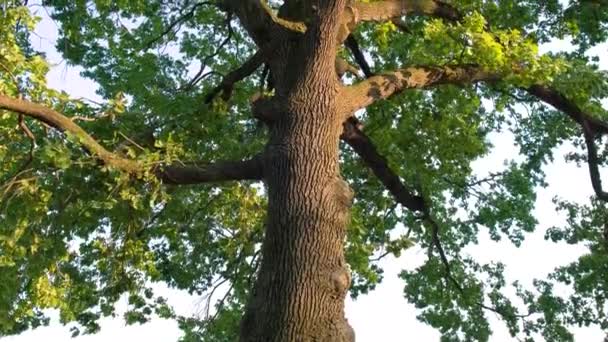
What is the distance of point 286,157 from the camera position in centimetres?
669

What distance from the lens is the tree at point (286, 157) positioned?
6.26m

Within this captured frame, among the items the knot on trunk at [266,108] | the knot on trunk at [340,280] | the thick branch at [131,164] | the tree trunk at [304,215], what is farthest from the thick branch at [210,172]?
→ the knot on trunk at [340,280]

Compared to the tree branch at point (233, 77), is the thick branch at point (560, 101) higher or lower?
lower

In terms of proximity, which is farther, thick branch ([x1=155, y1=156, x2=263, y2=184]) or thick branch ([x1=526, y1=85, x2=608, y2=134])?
thick branch ([x1=526, y1=85, x2=608, y2=134])

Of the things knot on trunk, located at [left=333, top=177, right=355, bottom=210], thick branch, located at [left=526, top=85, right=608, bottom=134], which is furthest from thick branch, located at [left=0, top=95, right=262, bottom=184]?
thick branch, located at [left=526, top=85, right=608, bottom=134]

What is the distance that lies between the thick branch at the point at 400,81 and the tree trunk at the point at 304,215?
0.89 feet

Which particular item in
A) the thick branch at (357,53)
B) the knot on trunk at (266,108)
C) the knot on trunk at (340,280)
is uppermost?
the thick branch at (357,53)

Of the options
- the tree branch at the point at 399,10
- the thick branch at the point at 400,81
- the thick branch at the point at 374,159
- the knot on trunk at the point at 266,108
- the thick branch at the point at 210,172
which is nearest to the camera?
the thick branch at the point at 210,172

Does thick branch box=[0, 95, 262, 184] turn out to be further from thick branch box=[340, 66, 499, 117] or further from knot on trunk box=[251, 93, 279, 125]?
thick branch box=[340, 66, 499, 117]

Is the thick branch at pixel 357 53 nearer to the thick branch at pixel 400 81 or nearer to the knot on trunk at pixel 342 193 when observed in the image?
the thick branch at pixel 400 81

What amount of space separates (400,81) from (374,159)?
5.38ft

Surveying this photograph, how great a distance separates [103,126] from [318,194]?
3.16 metres

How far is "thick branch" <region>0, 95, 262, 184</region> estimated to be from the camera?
19.2 feet

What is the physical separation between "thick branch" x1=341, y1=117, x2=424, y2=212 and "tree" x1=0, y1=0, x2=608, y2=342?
0.03m
